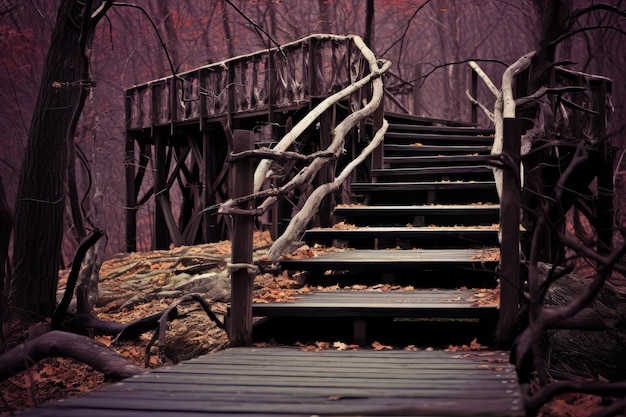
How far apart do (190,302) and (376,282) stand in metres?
3.92

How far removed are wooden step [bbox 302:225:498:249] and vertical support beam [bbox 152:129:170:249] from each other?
11.5 m

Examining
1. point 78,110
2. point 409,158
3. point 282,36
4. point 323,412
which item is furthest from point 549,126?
point 282,36

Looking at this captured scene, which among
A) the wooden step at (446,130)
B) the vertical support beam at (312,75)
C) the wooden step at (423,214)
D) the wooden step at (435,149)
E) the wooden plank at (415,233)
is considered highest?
the vertical support beam at (312,75)

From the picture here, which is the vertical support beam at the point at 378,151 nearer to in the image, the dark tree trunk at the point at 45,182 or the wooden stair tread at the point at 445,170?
the wooden stair tread at the point at 445,170

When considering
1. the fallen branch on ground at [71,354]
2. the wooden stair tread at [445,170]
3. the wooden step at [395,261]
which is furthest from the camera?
the wooden stair tread at [445,170]

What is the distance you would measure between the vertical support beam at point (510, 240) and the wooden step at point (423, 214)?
3550 mm

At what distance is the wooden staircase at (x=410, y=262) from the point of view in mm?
5555

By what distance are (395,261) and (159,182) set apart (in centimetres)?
1414

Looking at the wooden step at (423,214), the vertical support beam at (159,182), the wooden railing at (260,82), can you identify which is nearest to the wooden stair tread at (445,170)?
the wooden step at (423,214)

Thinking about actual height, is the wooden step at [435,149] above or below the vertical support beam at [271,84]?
below

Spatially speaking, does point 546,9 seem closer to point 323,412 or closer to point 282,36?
point 323,412

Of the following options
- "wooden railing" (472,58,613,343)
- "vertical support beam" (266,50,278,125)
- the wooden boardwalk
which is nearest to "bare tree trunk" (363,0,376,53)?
"vertical support beam" (266,50,278,125)

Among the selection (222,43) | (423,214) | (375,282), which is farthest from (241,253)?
(222,43)

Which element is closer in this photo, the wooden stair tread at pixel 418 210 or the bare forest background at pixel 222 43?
the wooden stair tread at pixel 418 210
